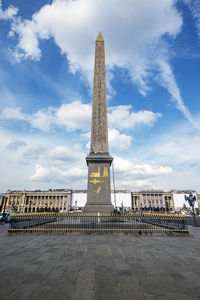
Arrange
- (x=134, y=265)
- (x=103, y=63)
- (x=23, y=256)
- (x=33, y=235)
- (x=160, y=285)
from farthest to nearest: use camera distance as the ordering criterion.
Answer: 1. (x=103, y=63)
2. (x=33, y=235)
3. (x=23, y=256)
4. (x=134, y=265)
5. (x=160, y=285)

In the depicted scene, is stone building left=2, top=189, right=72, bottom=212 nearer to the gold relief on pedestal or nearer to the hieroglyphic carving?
the hieroglyphic carving

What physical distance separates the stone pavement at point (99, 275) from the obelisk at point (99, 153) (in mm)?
10408

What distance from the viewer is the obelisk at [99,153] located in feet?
56.5

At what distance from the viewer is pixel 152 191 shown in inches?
4291

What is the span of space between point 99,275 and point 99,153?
14.8 m

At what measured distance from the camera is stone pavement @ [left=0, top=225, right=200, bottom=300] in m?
3.55

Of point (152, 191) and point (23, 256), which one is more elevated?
point (152, 191)

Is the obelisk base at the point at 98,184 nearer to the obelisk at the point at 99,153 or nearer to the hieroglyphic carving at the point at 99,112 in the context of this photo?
the obelisk at the point at 99,153

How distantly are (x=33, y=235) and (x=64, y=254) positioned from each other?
579 cm

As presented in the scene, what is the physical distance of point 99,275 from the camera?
4535 mm

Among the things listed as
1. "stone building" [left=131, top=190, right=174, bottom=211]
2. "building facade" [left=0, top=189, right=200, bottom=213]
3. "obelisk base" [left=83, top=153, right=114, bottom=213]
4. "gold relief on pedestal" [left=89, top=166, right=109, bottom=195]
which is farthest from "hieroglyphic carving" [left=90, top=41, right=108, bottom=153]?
"stone building" [left=131, top=190, right=174, bottom=211]

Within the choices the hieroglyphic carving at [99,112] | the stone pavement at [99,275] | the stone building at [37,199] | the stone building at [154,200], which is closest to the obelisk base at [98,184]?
the hieroglyphic carving at [99,112]

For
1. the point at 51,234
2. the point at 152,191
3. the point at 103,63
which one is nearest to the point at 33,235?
the point at 51,234

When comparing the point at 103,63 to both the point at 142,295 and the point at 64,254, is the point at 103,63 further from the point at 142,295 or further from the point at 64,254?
the point at 142,295
